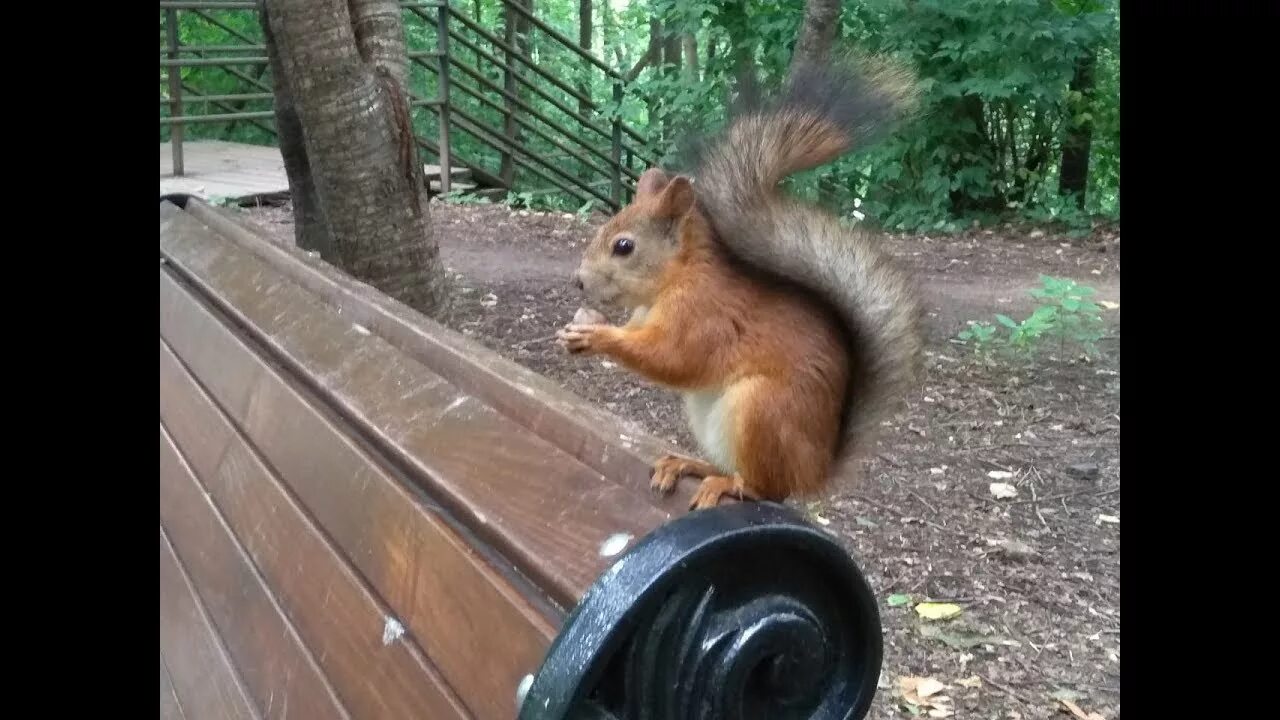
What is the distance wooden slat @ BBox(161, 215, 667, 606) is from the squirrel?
0.12m

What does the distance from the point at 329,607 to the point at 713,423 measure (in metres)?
0.30

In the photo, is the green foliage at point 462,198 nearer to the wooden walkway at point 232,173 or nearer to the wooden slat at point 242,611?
the wooden walkway at point 232,173

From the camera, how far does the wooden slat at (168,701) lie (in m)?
1.08

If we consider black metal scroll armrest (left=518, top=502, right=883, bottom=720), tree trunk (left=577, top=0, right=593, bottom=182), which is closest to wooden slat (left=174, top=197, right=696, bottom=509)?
black metal scroll armrest (left=518, top=502, right=883, bottom=720)

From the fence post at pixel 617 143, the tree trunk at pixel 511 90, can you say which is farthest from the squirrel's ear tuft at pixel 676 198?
the tree trunk at pixel 511 90

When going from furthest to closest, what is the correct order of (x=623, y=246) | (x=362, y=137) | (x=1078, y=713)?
(x=362, y=137) → (x=1078, y=713) → (x=623, y=246)

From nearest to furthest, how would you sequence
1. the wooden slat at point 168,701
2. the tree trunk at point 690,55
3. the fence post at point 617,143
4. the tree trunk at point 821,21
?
the wooden slat at point 168,701 → the tree trunk at point 821,21 → the tree trunk at point 690,55 → the fence post at point 617,143

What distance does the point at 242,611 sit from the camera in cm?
96

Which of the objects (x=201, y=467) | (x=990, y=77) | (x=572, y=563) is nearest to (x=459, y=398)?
(x=572, y=563)

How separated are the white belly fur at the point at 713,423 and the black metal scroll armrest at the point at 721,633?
32cm

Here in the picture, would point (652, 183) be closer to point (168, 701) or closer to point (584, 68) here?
point (168, 701)

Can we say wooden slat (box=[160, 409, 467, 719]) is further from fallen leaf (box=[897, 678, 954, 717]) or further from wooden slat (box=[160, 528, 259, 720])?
fallen leaf (box=[897, 678, 954, 717])

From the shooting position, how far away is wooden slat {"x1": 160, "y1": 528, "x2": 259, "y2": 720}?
93 cm

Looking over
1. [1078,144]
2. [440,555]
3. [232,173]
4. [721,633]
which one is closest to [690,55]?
[1078,144]
